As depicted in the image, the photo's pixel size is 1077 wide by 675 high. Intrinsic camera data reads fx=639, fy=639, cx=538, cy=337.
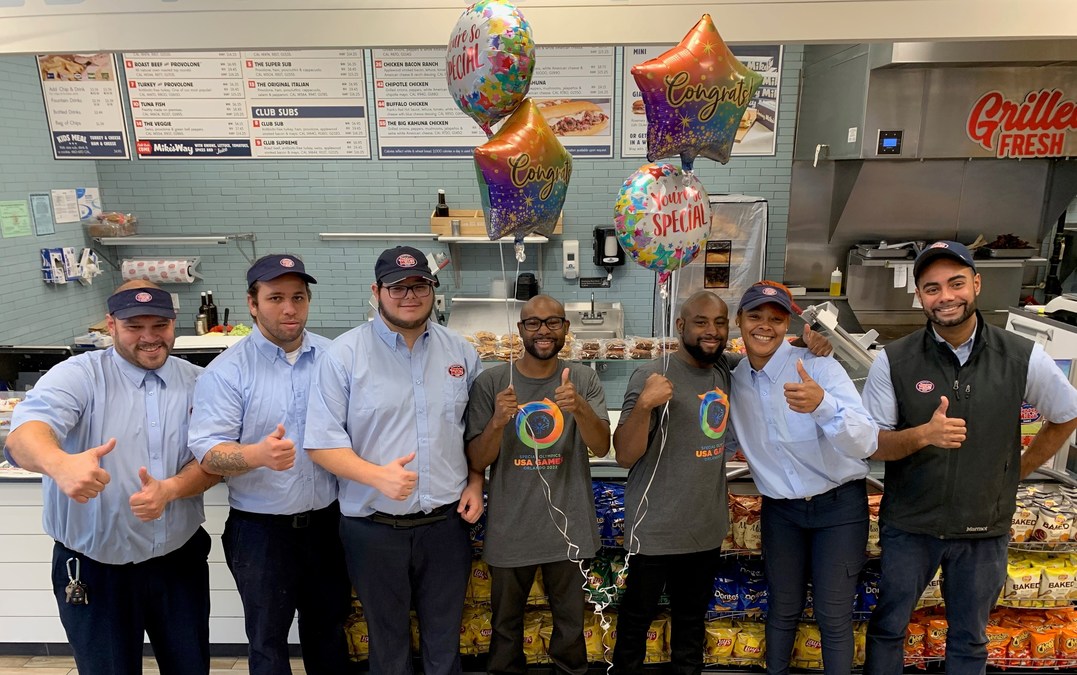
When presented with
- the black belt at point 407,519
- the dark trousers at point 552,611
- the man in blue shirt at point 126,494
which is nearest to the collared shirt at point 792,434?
the dark trousers at point 552,611

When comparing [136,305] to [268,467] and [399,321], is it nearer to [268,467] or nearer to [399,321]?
[268,467]

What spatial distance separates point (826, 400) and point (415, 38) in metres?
1.84

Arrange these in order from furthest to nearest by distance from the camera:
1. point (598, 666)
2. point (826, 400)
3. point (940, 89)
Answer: point (940, 89) < point (598, 666) < point (826, 400)

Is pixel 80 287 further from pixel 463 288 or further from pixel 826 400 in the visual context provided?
pixel 826 400

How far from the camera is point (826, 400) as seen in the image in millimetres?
2068

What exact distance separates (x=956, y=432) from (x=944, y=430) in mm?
35

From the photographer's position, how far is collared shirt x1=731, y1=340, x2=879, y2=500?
7.25ft

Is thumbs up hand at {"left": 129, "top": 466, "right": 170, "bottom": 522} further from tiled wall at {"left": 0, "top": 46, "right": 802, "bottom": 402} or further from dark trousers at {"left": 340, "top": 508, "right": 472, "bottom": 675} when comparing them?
tiled wall at {"left": 0, "top": 46, "right": 802, "bottom": 402}

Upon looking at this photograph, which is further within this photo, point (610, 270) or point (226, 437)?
point (610, 270)

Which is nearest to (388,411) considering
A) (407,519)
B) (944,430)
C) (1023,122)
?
(407,519)

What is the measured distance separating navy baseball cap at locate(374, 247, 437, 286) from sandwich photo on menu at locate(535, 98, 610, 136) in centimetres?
316

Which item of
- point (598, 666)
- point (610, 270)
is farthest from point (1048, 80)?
point (598, 666)

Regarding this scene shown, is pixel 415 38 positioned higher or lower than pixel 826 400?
higher

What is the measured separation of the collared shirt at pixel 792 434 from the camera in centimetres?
221
